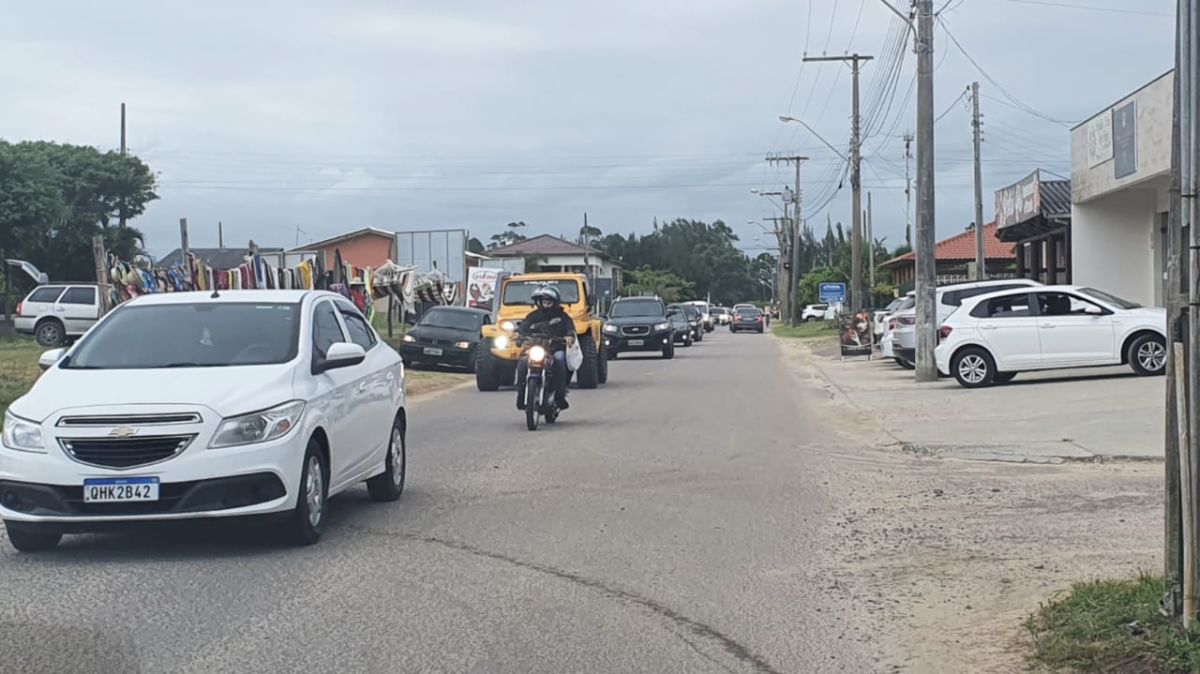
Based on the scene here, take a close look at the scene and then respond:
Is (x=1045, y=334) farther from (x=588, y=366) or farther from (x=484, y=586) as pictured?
(x=484, y=586)

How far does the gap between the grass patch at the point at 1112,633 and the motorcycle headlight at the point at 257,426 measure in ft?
14.9

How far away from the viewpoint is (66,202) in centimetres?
4831

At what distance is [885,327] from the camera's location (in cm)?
3039

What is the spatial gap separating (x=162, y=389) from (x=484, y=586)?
94.4 inches

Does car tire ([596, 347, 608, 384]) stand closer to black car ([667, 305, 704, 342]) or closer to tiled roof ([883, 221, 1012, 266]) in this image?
black car ([667, 305, 704, 342])

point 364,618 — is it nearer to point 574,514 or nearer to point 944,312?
point 574,514

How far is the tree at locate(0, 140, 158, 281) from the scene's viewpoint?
44.2 meters

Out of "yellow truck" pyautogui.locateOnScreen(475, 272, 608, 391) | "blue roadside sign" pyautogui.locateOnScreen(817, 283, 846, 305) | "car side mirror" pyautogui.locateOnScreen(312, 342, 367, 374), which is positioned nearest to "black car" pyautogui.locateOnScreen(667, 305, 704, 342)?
"blue roadside sign" pyautogui.locateOnScreen(817, 283, 846, 305)

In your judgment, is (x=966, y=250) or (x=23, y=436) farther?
(x=966, y=250)

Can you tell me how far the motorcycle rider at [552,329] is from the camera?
663 inches

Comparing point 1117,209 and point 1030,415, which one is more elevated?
point 1117,209

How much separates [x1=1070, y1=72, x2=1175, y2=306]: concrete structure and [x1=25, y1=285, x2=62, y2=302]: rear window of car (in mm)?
25804

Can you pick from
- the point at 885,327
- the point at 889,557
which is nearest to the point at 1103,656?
the point at 889,557

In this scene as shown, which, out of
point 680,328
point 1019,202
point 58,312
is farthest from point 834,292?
point 58,312
